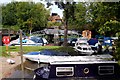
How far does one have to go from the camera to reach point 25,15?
12.0 feet

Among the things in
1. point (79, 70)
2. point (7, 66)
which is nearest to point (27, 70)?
point (7, 66)

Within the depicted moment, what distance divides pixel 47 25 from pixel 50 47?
12.5 inches

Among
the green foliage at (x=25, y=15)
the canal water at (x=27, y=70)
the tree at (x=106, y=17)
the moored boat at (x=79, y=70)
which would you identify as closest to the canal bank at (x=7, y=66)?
the canal water at (x=27, y=70)

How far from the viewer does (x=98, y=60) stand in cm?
370

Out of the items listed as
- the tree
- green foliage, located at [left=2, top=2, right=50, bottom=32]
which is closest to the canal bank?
green foliage, located at [left=2, top=2, right=50, bottom=32]

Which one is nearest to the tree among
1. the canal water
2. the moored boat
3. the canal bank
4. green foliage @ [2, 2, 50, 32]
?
the moored boat

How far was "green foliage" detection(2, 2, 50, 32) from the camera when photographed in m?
3.63

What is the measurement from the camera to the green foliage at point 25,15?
3629 mm

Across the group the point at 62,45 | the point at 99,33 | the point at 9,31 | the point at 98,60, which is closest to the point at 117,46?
the point at 99,33

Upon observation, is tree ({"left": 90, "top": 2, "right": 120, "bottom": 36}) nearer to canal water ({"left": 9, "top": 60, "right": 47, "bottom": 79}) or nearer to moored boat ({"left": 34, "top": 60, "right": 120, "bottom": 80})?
moored boat ({"left": 34, "top": 60, "right": 120, "bottom": 80})

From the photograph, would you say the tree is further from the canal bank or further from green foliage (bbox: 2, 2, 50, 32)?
the canal bank

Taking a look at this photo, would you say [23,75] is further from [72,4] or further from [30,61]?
[72,4]

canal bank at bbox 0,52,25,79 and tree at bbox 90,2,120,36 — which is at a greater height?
tree at bbox 90,2,120,36

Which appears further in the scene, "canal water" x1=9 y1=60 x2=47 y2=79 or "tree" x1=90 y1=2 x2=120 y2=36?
"canal water" x1=9 y1=60 x2=47 y2=79
